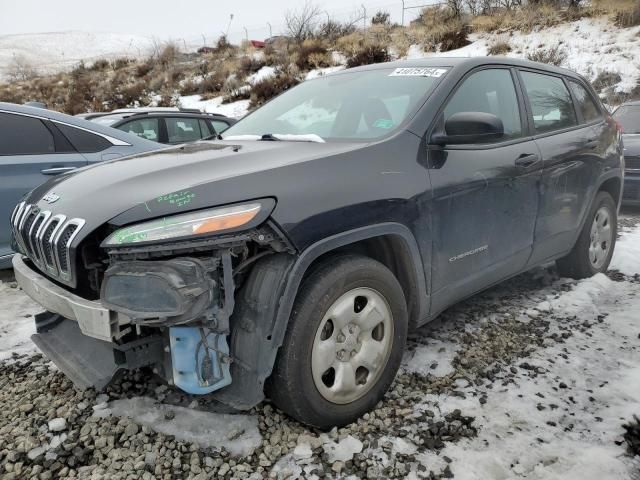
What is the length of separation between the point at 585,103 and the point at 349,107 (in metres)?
2.34

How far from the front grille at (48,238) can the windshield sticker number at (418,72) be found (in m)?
1.93

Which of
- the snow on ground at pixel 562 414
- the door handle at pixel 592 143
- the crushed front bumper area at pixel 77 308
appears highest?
the door handle at pixel 592 143

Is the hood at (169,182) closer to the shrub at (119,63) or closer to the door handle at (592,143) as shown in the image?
the door handle at (592,143)

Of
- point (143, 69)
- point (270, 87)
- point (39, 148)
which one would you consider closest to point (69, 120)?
point (39, 148)

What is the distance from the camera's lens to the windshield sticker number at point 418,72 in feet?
8.87

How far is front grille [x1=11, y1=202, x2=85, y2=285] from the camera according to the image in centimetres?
182

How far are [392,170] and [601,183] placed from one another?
2.54m

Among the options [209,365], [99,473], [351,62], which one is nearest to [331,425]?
[209,365]

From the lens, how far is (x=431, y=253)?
241 cm

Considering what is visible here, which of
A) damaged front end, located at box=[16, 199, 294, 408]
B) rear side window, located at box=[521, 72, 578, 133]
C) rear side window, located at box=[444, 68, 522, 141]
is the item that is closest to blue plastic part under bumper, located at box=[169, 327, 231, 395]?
damaged front end, located at box=[16, 199, 294, 408]

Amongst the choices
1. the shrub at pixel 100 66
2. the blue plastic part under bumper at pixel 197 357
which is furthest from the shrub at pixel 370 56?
the shrub at pixel 100 66

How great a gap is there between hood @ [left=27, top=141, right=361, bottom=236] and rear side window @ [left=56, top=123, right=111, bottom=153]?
201 cm

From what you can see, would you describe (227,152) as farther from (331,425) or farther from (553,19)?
(553,19)

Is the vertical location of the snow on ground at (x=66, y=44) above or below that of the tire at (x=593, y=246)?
above
